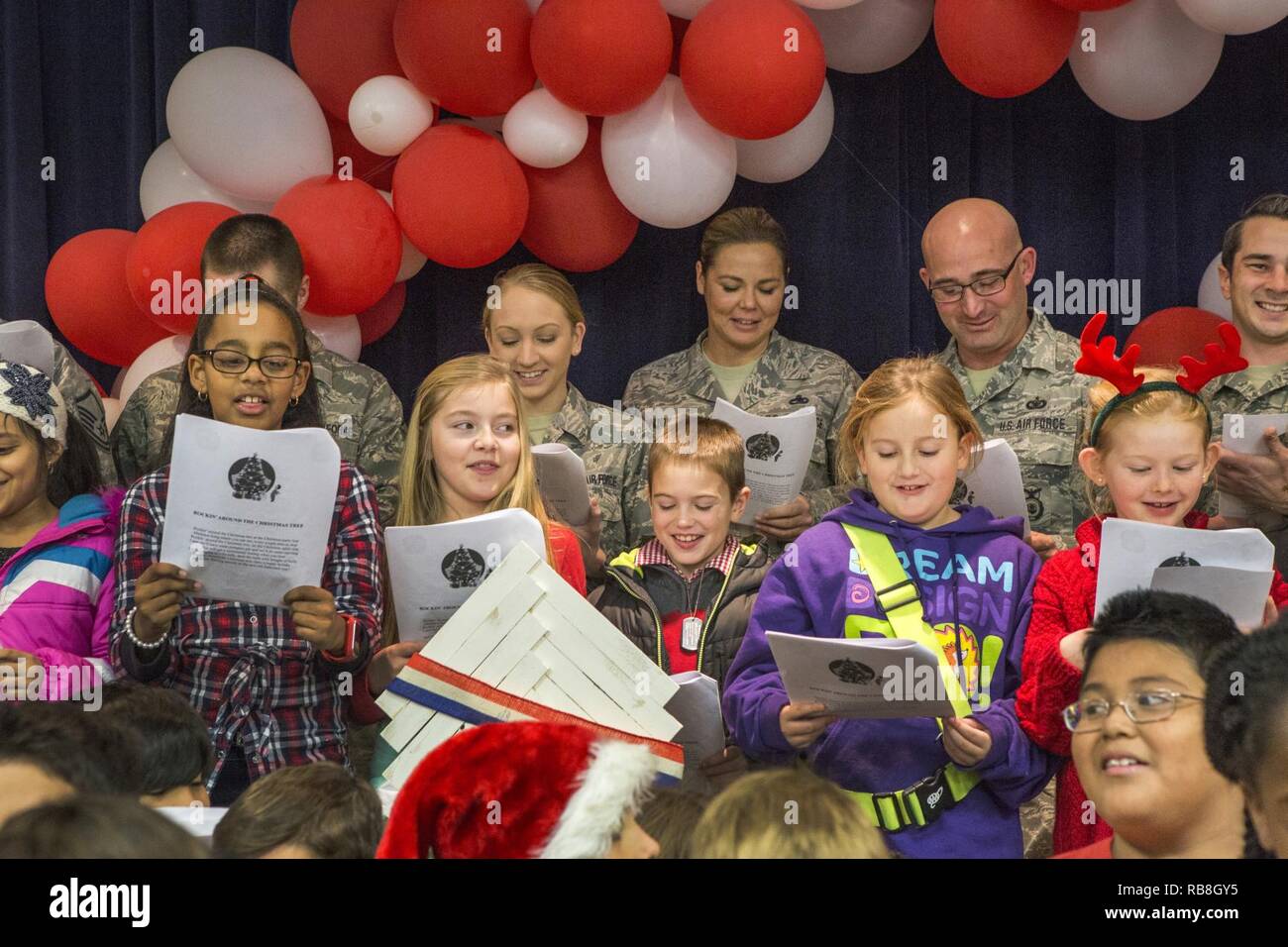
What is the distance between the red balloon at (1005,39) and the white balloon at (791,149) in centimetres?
42

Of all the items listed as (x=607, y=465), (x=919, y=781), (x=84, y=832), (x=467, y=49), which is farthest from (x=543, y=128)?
(x=84, y=832)

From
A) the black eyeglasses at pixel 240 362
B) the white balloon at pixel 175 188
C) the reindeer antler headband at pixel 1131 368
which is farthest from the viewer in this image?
the white balloon at pixel 175 188

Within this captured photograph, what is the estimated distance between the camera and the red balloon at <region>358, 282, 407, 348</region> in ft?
15.9

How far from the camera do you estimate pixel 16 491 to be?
135 inches

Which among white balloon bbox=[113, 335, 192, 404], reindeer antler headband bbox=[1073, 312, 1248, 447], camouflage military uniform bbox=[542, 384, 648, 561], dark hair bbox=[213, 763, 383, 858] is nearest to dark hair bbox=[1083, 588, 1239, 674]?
reindeer antler headband bbox=[1073, 312, 1248, 447]

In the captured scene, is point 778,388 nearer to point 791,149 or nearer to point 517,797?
point 791,149

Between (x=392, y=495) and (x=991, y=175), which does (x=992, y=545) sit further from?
(x=991, y=175)

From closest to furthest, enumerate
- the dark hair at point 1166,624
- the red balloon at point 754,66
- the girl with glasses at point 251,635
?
the dark hair at point 1166,624
the girl with glasses at point 251,635
the red balloon at point 754,66

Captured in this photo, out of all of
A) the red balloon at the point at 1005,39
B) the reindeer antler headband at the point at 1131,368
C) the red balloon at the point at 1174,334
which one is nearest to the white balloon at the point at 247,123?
the red balloon at the point at 1005,39

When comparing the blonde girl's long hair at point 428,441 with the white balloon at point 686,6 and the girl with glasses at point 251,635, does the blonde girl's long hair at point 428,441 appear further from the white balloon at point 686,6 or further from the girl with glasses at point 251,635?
the white balloon at point 686,6

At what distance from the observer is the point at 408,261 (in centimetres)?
468

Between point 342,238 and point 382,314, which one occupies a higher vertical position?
point 342,238

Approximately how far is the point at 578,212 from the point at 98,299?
4.64 ft

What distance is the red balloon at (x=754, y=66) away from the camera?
4.09 m
